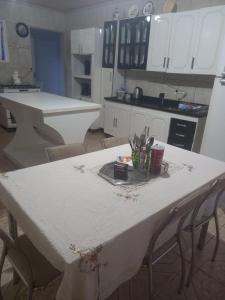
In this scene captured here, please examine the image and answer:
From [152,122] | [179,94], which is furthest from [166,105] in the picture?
[152,122]

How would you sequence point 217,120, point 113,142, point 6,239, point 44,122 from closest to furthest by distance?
point 6,239 < point 113,142 < point 44,122 < point 217,120

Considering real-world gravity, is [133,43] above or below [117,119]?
above

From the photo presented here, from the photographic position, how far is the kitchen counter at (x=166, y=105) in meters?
3.01

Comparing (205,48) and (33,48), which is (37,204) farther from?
(33,48)

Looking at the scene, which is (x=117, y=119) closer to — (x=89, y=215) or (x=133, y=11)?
(x=133, y=11)

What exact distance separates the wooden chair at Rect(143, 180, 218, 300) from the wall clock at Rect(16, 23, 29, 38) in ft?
16.4

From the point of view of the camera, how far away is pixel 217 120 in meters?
2.55

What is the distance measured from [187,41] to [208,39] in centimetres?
29

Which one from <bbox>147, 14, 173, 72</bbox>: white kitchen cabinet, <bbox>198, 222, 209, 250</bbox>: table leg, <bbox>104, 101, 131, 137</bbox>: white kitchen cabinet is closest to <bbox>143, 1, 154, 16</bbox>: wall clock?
<bbox>147, 14, 173, 72</bbox>: white kitchen cabinet

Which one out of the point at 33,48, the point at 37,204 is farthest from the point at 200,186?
the point at 33,48

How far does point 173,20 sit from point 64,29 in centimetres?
324

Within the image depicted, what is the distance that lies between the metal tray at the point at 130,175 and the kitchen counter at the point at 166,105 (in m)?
1.86

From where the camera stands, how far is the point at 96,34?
161 inches

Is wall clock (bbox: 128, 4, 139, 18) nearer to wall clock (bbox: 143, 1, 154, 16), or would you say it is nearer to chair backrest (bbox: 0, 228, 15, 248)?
wall clock (bbox: 143, 1, 154, 16)
